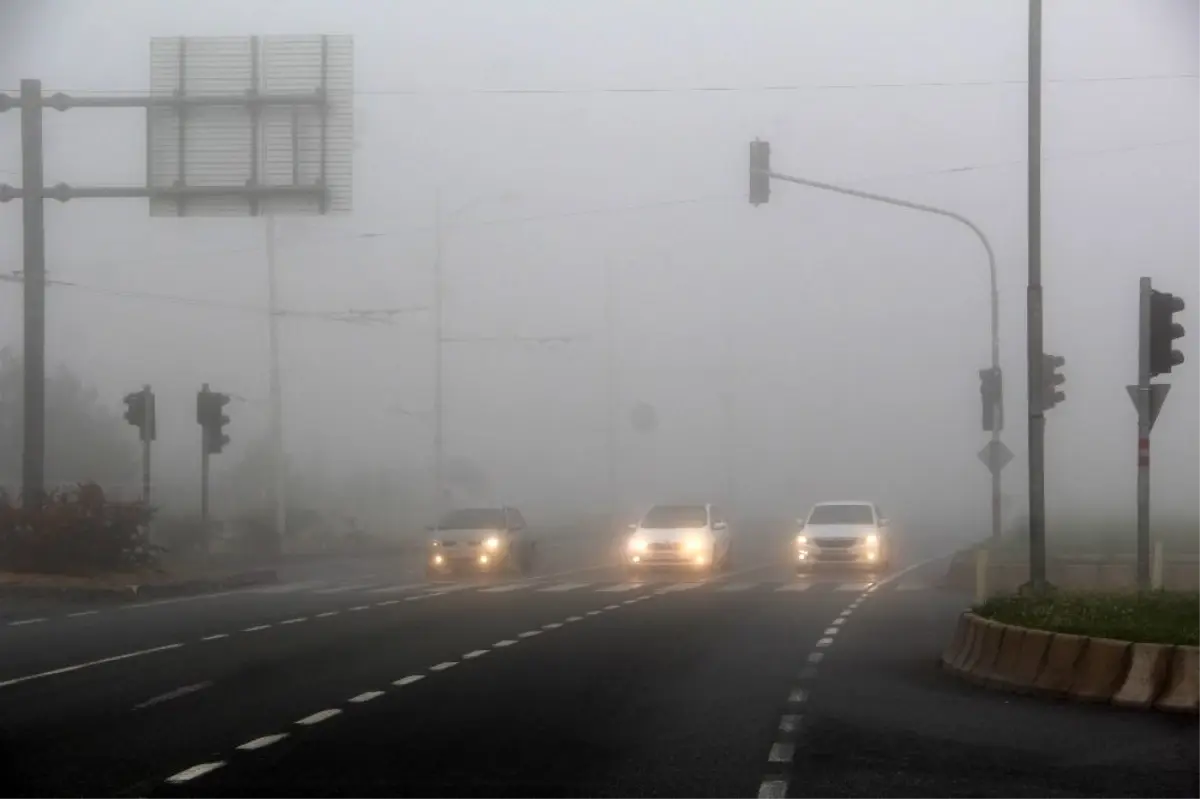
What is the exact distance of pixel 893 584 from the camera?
129 ft

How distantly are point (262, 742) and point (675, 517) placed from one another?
3206 centimetres

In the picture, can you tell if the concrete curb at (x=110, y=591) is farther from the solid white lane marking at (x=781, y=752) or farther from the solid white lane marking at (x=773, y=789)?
the solid white lane marking at (x=773, y=789)

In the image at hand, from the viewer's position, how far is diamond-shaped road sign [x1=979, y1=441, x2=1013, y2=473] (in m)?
40.5

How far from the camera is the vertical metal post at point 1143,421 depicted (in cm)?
2031

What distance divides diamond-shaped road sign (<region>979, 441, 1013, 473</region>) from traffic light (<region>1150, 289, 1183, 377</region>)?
20144 mm

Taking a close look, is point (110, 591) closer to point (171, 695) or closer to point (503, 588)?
point (503, 588)

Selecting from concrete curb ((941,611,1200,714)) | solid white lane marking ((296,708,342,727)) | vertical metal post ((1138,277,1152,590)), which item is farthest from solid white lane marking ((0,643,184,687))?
vertical metal post ((1138,277,1152,590))

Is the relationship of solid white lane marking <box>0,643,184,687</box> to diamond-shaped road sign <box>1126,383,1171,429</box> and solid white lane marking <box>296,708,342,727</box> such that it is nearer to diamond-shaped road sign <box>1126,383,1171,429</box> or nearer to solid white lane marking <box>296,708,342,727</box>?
solid white lane marking <box>296,708,342,727</box>

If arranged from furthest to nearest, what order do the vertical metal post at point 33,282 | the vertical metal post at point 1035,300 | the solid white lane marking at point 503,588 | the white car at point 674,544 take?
the white car at point 674,544
the solid white lane marking at point 503,588
the vertical metal post at point 33,282
the vertical metal post at point 1035,300

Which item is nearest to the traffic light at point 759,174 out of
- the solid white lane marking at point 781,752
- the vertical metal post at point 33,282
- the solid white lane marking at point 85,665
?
the vertical metal post at point 33,282

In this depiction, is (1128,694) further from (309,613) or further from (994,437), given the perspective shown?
(994,437)

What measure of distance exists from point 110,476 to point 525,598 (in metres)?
62.3

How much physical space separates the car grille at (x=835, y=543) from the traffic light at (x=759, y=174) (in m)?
15.4

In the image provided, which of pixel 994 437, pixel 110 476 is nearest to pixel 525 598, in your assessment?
pixel 994 437
